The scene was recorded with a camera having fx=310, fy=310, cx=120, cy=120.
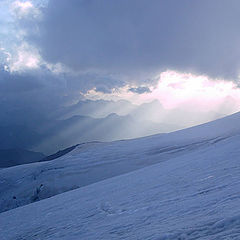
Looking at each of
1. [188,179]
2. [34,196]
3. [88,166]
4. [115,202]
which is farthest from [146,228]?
[88,166]

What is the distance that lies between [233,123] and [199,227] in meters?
24.2

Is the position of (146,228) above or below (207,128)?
below

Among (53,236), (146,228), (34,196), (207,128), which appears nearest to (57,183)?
(34,196)

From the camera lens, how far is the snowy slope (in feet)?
71.3

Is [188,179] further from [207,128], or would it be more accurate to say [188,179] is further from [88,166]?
[207,128]

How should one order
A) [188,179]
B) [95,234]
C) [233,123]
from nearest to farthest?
[95,234] < [188,179] < [233,123]

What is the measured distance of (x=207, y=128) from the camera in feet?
93.0

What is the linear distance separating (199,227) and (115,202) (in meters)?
4.02

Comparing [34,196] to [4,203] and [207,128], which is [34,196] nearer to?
[4,203]

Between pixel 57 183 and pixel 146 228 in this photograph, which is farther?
pixel 57 183

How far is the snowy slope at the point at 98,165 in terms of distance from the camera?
21734 mm

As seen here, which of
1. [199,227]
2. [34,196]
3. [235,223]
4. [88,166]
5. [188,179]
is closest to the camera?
[235,223]

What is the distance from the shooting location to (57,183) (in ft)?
73.9

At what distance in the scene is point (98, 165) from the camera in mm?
23938
